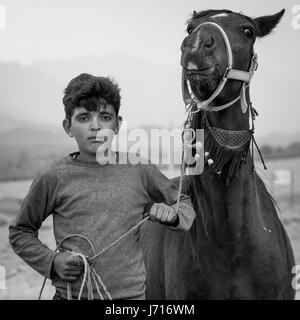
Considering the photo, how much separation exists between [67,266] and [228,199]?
856 millimetres

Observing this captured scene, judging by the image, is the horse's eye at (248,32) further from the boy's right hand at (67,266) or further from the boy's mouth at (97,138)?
the boy's right hand at (67,266)

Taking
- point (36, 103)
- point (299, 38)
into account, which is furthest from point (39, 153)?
point (299, 38)

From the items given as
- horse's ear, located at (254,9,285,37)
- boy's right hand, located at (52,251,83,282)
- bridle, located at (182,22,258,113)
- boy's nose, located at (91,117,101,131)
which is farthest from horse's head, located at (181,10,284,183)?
boy's right hand, located at (52,251,83,282)

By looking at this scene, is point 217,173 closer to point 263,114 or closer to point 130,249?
point 130,249

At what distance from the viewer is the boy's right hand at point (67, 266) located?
190 centimetres

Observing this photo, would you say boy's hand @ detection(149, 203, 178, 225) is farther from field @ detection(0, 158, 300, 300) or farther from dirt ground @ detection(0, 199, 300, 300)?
field @ detection(0, 158, 300, 300)

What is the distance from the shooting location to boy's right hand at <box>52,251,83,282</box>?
1.90m

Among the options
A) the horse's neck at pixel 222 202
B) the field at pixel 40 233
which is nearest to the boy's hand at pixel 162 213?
the horse's neck at pixel 222 202

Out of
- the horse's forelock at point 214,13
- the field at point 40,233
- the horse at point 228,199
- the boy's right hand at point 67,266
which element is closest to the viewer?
the boy's right hand at point 67,266

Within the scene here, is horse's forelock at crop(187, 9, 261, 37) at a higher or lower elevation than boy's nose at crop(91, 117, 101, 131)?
higher

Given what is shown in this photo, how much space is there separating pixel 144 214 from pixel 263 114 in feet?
16.5

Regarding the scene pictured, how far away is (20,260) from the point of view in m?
5.95

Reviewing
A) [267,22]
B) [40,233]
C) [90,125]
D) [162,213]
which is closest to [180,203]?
[162,213]

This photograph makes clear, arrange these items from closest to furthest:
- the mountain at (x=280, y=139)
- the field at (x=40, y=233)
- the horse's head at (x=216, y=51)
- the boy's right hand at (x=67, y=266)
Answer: the boy's right hand at (x=67, y=266), the horse's head at (x=216, y=51), the field at (x=40, y=233), the mountain at (x=280, y=139)
